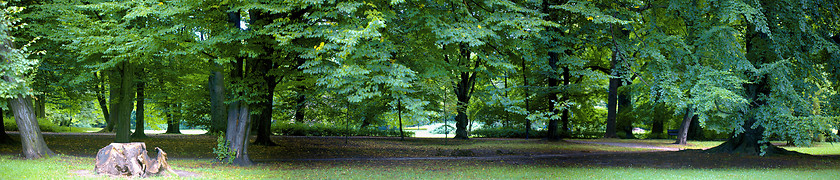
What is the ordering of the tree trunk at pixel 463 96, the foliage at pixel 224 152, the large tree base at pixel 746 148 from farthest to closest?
the tree trunk at pixel 463 96 < the large tree base at pixel 746 148 < the foliage at pixel 224 152

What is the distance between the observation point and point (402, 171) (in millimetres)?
11648

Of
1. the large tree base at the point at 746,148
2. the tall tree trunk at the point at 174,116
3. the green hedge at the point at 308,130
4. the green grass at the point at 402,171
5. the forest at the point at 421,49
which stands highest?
the forest at the point at 421,49

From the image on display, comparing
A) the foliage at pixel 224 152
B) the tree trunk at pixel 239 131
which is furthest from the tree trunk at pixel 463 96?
the foliage at pixel 224 152

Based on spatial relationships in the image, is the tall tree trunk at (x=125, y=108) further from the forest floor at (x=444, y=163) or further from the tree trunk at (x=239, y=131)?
the tree trunk at (x=239, y=131)

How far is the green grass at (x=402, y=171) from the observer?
10.2 meters

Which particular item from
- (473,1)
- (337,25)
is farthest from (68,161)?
(473,1)

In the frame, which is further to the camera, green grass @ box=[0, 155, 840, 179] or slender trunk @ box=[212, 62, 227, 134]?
slender trunk @ box=[212, 62, 227, 134]

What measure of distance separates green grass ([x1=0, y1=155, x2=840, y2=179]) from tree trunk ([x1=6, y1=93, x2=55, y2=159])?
0.92 ft

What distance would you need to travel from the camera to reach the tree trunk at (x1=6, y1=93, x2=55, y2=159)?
38.1 feet

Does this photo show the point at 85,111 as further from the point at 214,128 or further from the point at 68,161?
the point at 68,161

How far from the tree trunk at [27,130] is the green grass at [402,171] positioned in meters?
0.28

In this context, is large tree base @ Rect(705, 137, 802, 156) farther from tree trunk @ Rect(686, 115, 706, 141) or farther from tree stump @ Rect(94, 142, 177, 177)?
tree trunk @ Rect(686, 115, 706, 141)

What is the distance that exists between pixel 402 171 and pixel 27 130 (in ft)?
25.2

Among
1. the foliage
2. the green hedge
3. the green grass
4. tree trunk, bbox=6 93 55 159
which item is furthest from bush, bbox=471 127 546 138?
tree trunk, bbox=6 93 55 159
